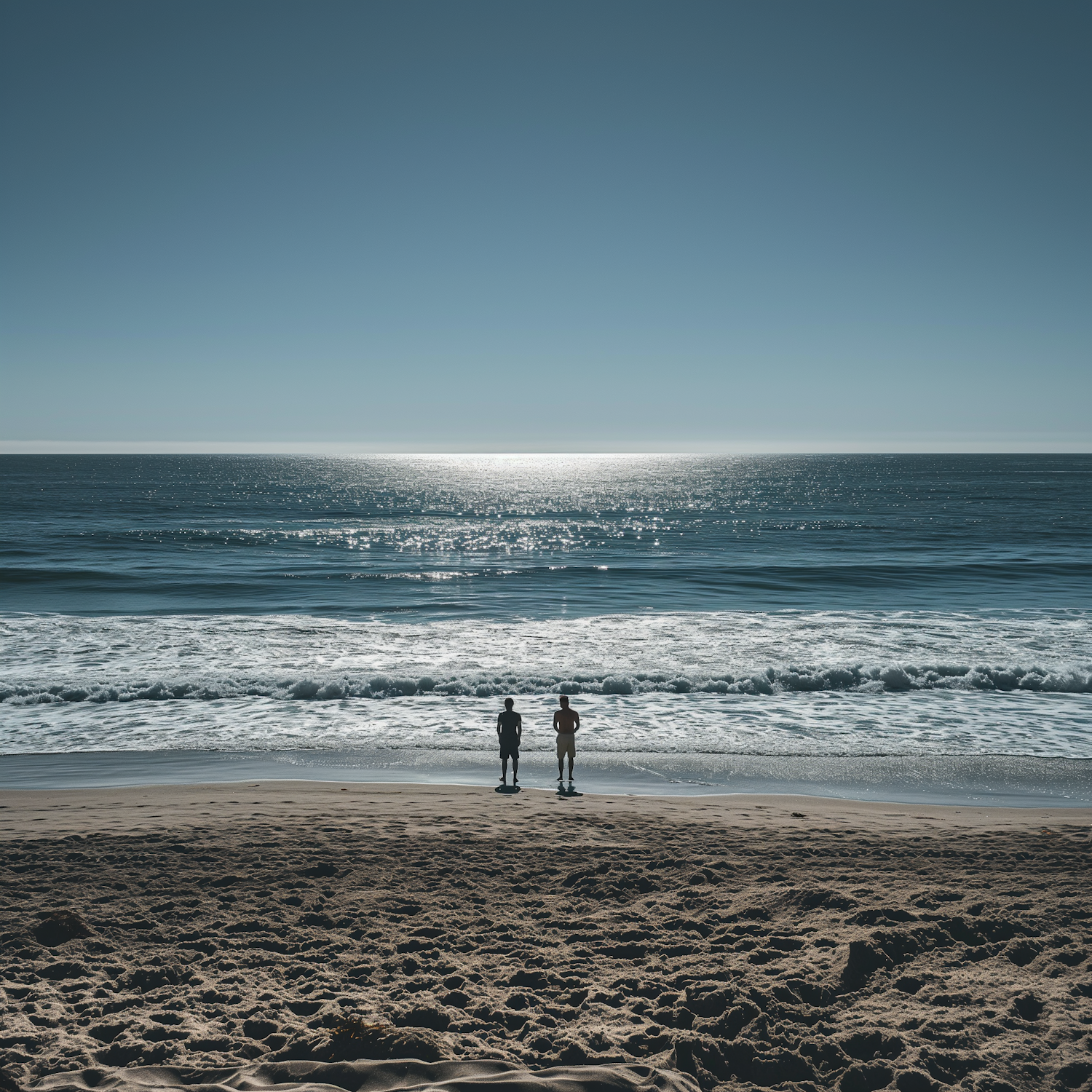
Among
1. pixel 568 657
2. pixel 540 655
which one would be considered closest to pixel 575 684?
pixel 568 657

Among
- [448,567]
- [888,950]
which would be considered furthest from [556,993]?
[448,567]

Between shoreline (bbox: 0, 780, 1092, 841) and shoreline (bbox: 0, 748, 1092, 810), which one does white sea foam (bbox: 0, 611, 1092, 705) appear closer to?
shoreline (bbox: 0, 748, 1092, 810)

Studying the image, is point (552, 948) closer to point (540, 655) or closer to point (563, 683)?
point (563, 683)

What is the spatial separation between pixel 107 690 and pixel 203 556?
2780cm

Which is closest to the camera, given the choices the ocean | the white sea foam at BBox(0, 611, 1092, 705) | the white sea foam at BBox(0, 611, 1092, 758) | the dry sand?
the dry sand

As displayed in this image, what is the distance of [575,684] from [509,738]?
646 cm

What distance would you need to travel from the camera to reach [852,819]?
32.7 feet

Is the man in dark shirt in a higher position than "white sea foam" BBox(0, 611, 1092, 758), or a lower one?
higher

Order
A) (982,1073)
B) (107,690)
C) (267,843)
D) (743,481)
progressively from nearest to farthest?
(982,1073) < (267,843) < (107,690) < (743,481)

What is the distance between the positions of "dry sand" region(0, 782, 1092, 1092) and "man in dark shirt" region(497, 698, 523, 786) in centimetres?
195

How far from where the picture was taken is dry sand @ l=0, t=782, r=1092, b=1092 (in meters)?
4.76

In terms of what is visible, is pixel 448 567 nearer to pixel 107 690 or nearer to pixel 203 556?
pixel 203 556

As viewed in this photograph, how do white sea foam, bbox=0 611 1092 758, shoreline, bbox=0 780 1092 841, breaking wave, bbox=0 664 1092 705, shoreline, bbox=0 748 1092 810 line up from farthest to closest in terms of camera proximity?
breaking wave, bbox=0 664 1092 705, white sea foam, bbox=0 611 1092 758, shoreline, bbox=0 748 1092 810, shoreline, bbox=0 780 1092 841

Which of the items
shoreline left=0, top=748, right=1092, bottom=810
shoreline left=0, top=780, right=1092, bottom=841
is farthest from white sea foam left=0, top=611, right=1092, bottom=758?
shoreline left=0, top=780, right=1092, bottom=841
